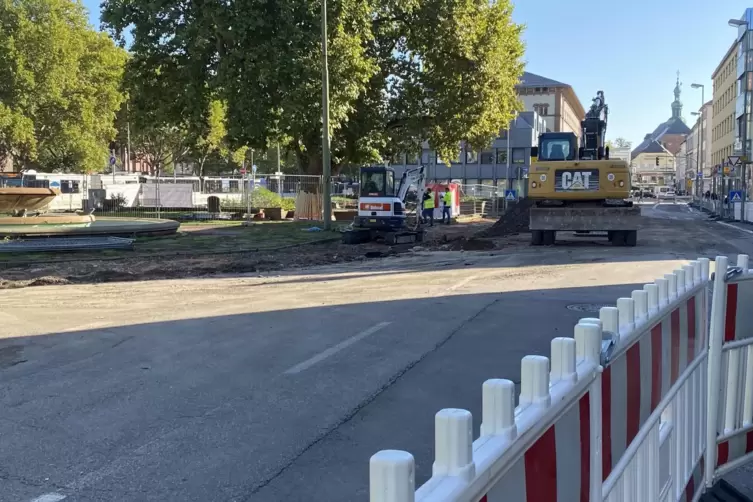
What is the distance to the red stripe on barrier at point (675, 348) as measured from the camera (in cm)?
347

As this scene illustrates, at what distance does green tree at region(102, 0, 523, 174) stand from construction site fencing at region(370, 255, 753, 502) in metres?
24.2

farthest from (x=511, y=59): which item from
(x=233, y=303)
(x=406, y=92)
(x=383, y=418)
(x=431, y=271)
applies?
(x=383, y=418)

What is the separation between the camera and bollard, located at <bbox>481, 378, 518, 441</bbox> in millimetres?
1623

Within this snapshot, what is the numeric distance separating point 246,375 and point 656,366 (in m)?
4.33

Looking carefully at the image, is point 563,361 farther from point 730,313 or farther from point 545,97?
point 545,97

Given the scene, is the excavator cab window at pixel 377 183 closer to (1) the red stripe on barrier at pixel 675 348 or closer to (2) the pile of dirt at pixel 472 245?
(2) the pile of dirt at pixel 472 245

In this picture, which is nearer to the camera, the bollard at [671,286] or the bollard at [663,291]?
the bollard at [663,291]

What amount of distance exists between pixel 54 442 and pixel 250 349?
2901 mm

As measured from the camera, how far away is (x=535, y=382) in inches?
72.5

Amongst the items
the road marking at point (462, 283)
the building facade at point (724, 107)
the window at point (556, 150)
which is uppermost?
the building facade at point (724, 107)

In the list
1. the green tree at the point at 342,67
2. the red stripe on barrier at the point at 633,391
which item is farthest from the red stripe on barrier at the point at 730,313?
the green tree at the point at 342,67

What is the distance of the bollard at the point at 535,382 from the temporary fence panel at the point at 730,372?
2621 millimetres

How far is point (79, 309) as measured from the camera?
10.5 meters

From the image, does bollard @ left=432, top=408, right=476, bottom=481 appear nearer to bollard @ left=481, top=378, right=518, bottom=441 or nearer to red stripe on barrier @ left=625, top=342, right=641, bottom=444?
bollard @ left=481, top=378, right=518, bottom=441
